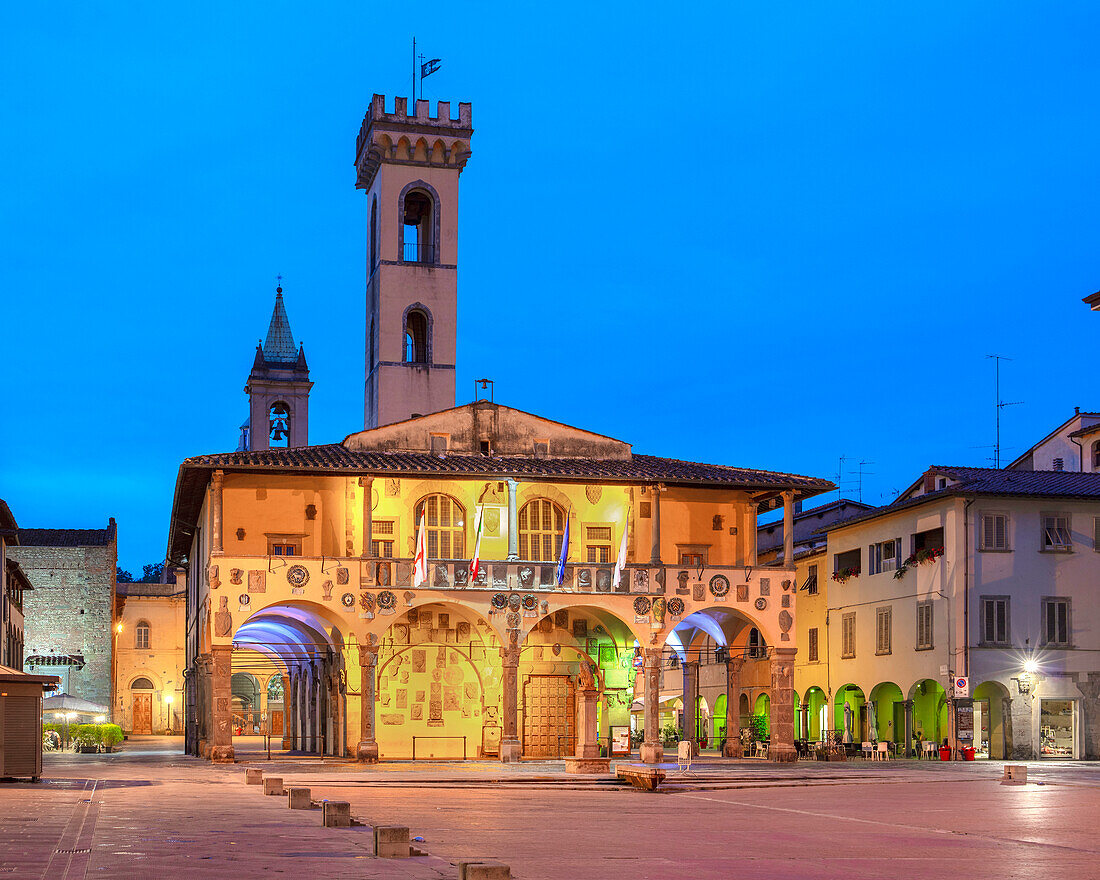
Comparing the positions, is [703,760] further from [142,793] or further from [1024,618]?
[142,793]

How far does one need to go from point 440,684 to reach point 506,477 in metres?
6.21

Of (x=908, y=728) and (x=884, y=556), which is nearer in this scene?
(x=908, y=728)

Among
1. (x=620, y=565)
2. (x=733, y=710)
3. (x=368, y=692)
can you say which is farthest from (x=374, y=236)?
(x=733, y=710)

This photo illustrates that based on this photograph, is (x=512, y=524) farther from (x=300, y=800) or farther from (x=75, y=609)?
(x=75, y=609)

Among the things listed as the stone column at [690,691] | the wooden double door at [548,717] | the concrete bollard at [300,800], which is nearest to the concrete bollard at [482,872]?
the concrete bollard at [300,800]

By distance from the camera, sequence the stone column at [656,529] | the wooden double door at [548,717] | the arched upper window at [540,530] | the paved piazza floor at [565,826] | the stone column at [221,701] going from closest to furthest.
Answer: the paved piazza floor at [565,826], the stone column at [221,701], the stone column at [656,529], the arched upper window at [540,530], the wooden double door at [548,717]

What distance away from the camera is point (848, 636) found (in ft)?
164

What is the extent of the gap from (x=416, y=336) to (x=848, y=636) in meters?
18.4

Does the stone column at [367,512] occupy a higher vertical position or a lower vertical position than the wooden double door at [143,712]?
higher

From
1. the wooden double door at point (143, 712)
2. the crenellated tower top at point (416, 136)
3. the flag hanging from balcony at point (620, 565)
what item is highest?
the crenellated tower top at point (416, 136)

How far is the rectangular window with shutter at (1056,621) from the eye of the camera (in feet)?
144

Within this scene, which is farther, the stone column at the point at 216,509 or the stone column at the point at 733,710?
the stone column at the point at 733,710

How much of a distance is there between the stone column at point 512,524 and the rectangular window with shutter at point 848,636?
16186 millimetres

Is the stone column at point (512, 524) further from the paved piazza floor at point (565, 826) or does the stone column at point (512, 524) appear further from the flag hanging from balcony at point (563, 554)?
the paved piazza floor at point (565, 826)
